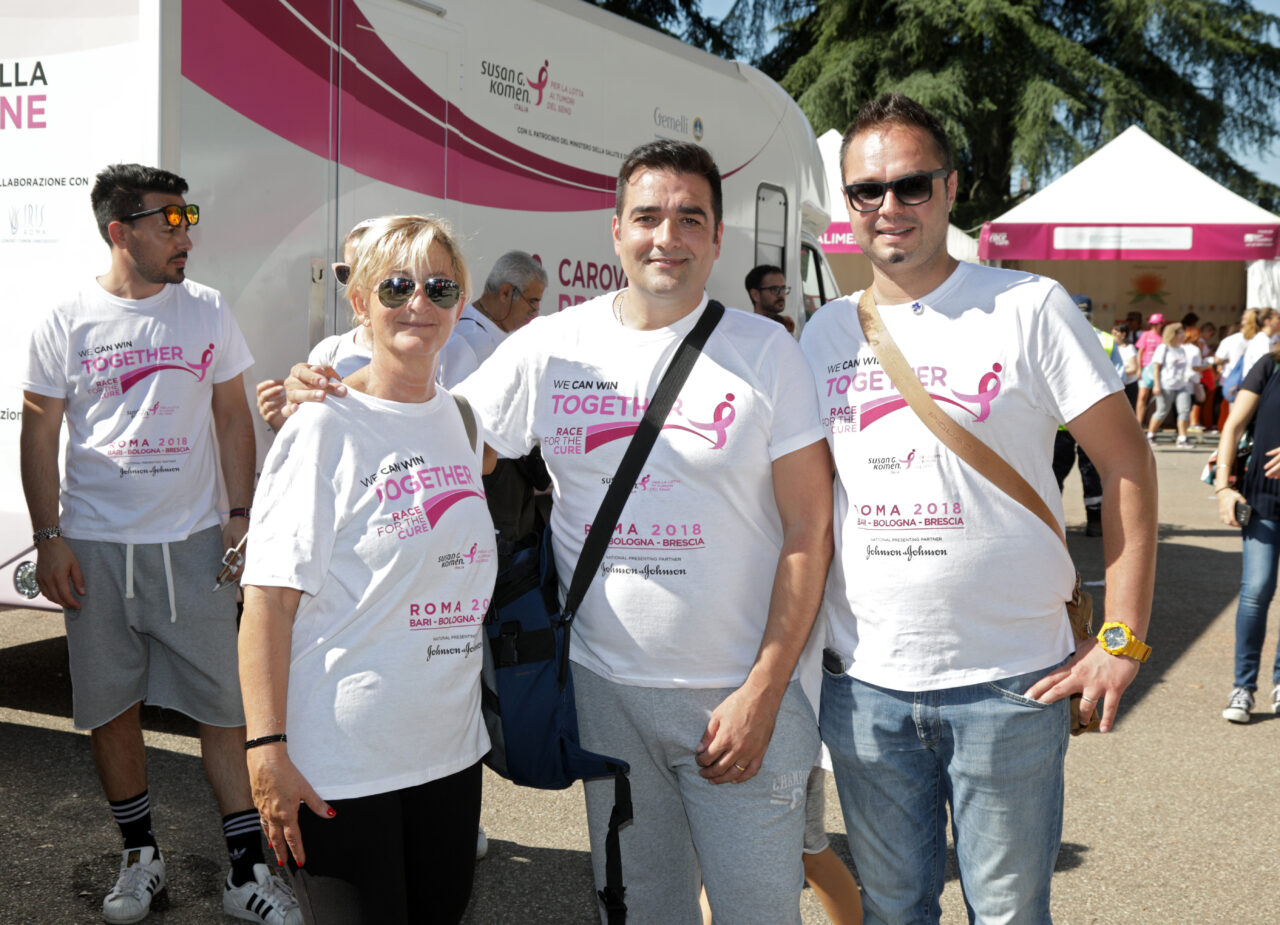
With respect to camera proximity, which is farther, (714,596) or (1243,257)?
(1243,257)

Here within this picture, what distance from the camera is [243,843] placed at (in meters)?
3.46

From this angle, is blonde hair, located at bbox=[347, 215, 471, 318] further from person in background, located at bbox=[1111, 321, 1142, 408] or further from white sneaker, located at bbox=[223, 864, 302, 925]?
person in background, located at bbox=[1111, 321, 1142, 408]

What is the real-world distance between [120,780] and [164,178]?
1776 mm

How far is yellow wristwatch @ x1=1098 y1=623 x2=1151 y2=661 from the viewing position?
2164mm

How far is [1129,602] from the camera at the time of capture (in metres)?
2.18

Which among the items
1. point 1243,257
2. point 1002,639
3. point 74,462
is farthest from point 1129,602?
point 1243,257

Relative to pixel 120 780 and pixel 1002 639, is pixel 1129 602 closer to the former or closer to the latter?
pixel 1002 639

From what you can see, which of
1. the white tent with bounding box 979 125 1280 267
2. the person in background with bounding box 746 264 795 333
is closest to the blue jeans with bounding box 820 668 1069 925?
the person in background with bounding box 746 264 795 333

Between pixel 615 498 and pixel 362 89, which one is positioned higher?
pixel 362 89

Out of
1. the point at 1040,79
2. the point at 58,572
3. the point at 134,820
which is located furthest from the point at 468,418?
the point at 1040,79

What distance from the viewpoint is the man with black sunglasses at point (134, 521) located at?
3.47 m

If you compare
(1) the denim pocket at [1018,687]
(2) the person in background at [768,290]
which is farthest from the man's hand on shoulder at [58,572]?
(2) the person in background at [768,290]

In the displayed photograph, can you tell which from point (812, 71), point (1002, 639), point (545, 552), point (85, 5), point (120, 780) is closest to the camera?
point (1002, 639)

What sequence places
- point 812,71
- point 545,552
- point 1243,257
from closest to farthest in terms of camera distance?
point 545,552 → point 1243,257 → point 812,71
